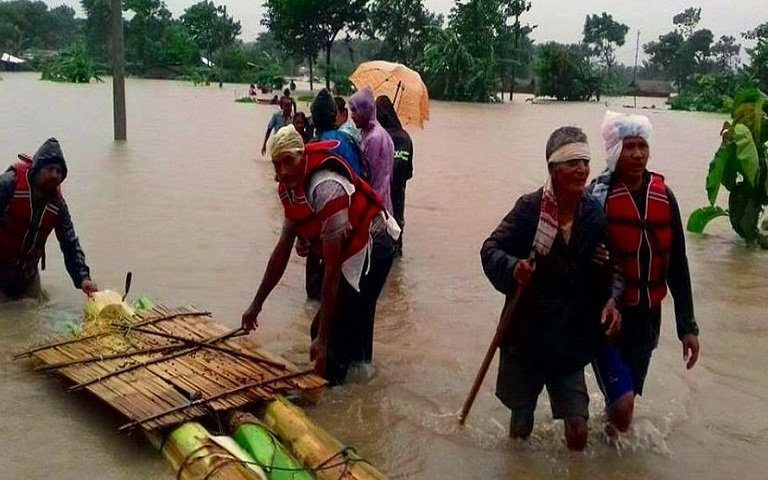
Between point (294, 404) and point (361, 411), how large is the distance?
0.44 metres

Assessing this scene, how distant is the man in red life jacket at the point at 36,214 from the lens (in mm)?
5840

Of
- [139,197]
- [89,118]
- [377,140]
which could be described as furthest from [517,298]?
[89,118]

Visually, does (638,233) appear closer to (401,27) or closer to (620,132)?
(620,132)

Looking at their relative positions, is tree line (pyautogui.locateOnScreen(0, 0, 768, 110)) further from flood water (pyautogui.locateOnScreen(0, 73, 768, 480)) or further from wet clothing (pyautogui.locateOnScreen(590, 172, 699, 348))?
wet clothing (pyautogui.locateOnScreen(590, 172, 699, 348))

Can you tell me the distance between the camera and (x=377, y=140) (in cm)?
678

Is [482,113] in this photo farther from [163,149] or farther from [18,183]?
[18,183]

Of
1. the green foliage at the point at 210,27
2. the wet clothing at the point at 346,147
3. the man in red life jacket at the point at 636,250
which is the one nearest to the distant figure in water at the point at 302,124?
the wet clothing at the point at 346,147

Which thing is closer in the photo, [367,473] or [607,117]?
[367,473]

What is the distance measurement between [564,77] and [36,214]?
167ft

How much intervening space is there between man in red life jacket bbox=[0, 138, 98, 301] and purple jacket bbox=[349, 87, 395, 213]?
2.06m

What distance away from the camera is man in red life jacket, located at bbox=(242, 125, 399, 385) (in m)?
4.42

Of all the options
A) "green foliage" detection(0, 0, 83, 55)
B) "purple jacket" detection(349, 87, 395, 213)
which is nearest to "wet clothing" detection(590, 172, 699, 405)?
"purple jacket" detection(349, 87, 395, 213)

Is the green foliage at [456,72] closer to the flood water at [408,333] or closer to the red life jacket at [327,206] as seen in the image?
the flood water at [408,333]

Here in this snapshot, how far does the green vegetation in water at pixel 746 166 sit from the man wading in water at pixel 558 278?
5887mm
